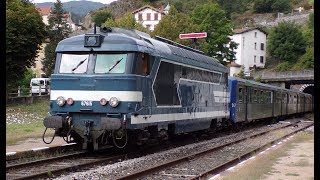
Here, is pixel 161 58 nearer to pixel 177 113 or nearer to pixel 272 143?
pixel 177 113

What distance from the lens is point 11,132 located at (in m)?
21.6

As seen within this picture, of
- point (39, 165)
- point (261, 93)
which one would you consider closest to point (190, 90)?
point (39, 165)

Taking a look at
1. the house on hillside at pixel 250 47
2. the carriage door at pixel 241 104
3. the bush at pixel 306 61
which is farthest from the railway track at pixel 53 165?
the house on hillside at pixel 250 47

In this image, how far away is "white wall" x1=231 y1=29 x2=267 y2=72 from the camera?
9350cm

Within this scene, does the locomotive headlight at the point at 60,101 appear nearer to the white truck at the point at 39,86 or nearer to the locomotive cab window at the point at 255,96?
the locomotive cab window at the point at 255,96

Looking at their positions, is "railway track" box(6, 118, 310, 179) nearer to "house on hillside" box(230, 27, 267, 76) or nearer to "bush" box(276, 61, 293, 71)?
"bush" box(276, 61, 293, 71)

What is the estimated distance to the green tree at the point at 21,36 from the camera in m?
34.7

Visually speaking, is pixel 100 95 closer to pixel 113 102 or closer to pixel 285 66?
pixel 113 102

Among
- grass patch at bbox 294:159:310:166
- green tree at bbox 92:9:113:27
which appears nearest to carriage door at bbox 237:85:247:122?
grass patch at bbox 294:159:310:166

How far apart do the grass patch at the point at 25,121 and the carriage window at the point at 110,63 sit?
5.40 metres

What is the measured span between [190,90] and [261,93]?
1596cm

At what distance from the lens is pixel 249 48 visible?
96.2 m

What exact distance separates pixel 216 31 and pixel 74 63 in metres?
60.7

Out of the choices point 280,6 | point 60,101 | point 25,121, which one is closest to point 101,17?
point 280,6
